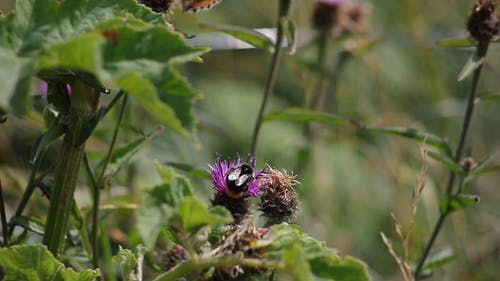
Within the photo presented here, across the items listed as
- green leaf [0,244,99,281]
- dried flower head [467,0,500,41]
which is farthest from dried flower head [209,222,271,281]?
dried flower head [467,0,500,41]

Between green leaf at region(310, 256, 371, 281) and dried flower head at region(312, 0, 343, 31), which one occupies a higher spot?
green leaf at region(310, 256, 371, 281)

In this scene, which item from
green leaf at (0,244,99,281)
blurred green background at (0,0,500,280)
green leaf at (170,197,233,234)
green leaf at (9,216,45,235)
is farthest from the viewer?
blurred green background at (0,0,500,280)

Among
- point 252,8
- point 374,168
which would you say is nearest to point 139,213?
point 374,168

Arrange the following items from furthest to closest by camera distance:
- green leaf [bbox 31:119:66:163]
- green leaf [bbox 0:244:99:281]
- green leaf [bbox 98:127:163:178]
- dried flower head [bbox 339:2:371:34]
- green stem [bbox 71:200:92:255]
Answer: dried flower head [bbox 339:2:371:34], green leaf [bbox 98:127:163:178], green stem [bbox 71:200:92:255], green leaf [bbox 31:119:66:163], green leaf [bbox 0:244:99:281]

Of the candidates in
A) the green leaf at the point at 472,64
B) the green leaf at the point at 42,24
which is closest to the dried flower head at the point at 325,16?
the green leaf at the point at 472,64

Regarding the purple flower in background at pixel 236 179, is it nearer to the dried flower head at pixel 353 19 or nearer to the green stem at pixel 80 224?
the green stem at pixel 80 224

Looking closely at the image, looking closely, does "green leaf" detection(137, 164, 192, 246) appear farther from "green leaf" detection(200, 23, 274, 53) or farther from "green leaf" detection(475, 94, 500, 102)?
"green leaf" detection(475, 94, 500, 102)

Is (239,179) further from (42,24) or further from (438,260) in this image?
(438,260)
